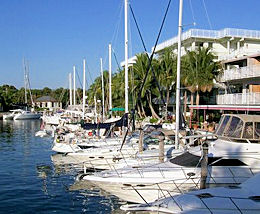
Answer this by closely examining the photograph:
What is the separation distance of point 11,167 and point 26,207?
8.94 m

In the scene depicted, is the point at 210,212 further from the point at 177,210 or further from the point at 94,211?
the point at 94,211

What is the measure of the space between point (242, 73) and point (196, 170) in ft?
81.4

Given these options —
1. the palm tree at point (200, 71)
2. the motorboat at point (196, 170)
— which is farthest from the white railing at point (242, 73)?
the motorboat at point (196, 170)

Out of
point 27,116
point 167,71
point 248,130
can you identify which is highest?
point 167,71

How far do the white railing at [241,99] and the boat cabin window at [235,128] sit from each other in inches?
735

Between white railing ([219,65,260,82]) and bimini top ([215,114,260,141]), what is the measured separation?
2096 cm

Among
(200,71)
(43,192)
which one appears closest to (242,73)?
(200,71)

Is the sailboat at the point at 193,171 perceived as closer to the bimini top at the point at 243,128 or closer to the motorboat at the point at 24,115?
the bimini top at the point at 243,128

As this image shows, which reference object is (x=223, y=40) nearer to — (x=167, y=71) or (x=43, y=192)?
(x=167, y=71)

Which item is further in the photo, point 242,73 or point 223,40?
point 223,40

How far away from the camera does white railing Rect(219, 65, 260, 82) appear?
33.0 m

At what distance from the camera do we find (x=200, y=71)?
39.5 metres

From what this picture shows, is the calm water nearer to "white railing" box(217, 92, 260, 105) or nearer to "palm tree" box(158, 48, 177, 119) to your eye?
"white railing" box(217, 92, 260, 105)

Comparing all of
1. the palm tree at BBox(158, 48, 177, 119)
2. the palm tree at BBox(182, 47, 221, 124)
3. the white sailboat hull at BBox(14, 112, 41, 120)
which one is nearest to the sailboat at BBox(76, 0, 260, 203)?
the palm tree at BBox(182, 47, 221, 124)
